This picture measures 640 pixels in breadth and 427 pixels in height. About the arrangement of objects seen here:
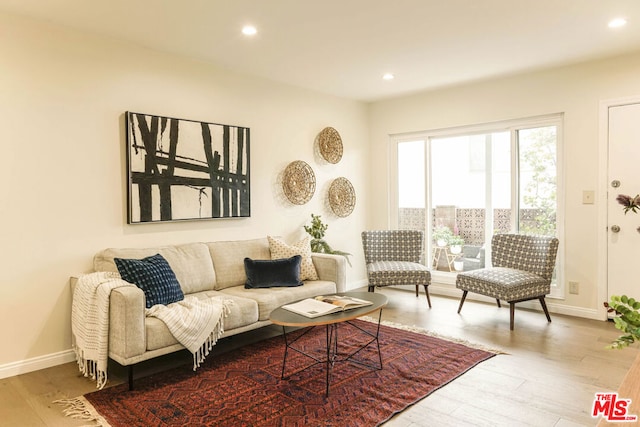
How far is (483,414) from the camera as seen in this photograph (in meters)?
2.35

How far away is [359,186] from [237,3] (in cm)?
A: 335

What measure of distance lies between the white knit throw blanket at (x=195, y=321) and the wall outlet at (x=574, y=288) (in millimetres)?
3398

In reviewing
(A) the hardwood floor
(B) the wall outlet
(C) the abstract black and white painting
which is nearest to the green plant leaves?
(A) the hardwood floor

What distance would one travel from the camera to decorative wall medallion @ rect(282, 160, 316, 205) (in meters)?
4.78

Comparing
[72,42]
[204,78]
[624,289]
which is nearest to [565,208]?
[624,289]

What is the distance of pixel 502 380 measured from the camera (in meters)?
2.78

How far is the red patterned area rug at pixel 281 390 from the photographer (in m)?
2.33

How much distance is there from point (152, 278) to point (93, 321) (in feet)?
1.48

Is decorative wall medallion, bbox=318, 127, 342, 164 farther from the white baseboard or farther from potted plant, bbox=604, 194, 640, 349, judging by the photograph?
potted plant, bbox=604, 194, 640, 349

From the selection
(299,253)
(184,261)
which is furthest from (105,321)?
(299,253)

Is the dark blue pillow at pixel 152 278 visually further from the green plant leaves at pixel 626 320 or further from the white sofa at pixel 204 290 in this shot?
the green plant leaves at pixel 626 320

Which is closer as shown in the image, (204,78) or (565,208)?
(204,78)

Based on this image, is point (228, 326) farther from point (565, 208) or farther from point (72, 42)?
point (565, 208)

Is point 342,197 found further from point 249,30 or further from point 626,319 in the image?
point 626,319
